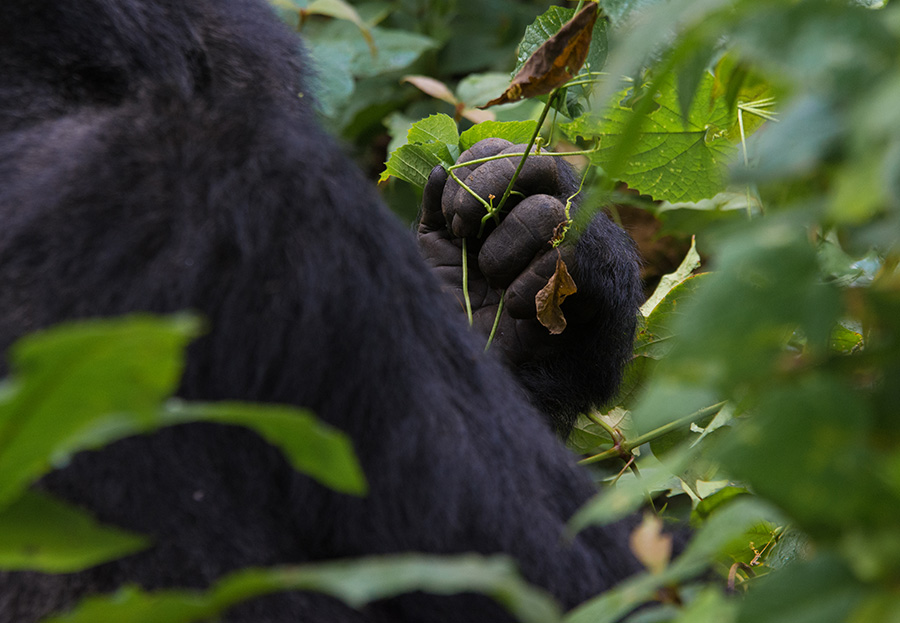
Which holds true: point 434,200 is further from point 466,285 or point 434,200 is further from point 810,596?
point 810,596

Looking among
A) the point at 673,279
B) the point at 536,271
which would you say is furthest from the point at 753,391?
the point at 673,279

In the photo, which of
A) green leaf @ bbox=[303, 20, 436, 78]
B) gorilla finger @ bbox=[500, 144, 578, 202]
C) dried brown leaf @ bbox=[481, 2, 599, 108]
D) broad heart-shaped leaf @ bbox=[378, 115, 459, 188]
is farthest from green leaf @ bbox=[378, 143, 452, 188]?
green leaf @ bbox=[303, 20, 436, 78]

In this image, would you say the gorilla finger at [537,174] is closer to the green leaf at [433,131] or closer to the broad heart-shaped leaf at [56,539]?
the green leaf at [433,131]

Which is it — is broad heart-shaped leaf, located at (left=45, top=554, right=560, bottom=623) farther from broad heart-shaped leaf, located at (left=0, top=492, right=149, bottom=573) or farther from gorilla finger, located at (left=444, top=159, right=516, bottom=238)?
gorilla finger, located at (left=444, top=159, right=516, bottom=238)

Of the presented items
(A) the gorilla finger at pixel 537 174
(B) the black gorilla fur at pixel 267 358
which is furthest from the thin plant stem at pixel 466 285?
(B) the black gorilla fur at pixel 267 358

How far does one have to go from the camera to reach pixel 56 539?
21.0 inches

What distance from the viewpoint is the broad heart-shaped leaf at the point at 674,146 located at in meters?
1.24

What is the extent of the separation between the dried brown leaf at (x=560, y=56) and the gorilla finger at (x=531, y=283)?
0.26m

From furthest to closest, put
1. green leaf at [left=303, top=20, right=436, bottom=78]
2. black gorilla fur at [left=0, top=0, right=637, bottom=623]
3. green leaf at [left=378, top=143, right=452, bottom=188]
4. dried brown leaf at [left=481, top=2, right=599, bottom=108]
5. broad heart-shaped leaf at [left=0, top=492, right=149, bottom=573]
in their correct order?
green leaf at [left=303, top=20, right=436, bottom=78] → green leaf at [left=378, top=143, right=452, bottom=188] → dried brown leaf at [left=481, top=2, right=599, bottom=108] → black gorilla fur at [left=0, top=0, right=637, bottom=623] → broad heart-shaped leaf at [left=0, top=492, right=149, bottom=573]

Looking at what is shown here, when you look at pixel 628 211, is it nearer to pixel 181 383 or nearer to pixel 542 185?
pixel 542 185

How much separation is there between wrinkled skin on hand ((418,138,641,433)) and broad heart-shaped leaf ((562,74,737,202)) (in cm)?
11

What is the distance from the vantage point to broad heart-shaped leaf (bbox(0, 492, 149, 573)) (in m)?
0.52

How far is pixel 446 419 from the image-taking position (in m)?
0.75

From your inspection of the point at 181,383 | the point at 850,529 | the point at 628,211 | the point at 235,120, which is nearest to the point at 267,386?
the point at 181,383
